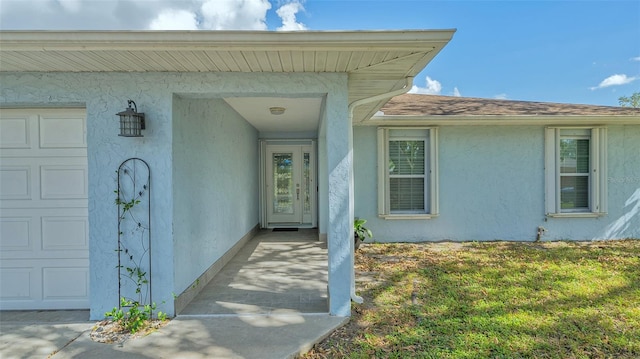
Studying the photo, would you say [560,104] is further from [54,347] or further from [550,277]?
[54,347]

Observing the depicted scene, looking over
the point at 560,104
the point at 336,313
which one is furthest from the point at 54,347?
the point at 560,104

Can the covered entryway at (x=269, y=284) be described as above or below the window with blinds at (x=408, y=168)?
below

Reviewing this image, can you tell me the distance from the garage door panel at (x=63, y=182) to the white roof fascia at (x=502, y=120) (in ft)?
15.6

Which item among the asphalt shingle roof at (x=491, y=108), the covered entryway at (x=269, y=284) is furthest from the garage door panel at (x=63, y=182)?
the asphalt shingle roof at (x=491, y=108)

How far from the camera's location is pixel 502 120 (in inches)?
253

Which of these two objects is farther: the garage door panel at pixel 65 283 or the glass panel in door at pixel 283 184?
the glass panel in door at pixel 283 184

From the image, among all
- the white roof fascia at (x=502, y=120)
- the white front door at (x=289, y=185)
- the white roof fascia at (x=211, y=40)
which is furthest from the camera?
the white front door at (x=289, y=185)

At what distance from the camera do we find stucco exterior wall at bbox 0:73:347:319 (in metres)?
3.19

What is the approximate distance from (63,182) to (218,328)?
229 cm

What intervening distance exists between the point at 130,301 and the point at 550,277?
528cm

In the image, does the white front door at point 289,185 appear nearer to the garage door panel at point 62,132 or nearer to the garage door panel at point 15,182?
the garage door panel at point 62,132

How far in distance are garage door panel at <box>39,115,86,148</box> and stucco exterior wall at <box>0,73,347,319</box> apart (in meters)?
0.19

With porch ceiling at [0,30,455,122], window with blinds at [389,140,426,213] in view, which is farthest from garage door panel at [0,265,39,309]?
window with blinds at [389,140,426,213]

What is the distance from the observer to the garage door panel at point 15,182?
135 inches
